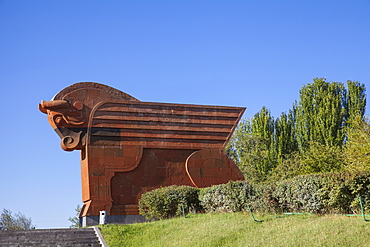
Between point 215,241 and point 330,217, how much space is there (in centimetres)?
312

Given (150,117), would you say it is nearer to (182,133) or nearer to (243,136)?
(182,133)

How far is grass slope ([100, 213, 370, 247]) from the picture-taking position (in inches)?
474

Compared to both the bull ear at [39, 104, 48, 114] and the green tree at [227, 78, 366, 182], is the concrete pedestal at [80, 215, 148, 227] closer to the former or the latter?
the bull ear at [39, 104, 48, 114]

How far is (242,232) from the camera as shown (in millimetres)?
14117

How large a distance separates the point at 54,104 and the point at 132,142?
342 centimetres

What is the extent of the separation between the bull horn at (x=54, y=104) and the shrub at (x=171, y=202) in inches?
193

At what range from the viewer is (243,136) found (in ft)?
117

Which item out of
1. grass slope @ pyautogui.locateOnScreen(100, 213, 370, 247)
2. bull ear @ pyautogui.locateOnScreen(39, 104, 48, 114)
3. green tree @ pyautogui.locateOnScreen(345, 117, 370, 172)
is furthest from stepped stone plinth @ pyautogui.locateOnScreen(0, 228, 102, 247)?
green tree @ pyautogui.locateOnScreen(345, 117, 370, 172)

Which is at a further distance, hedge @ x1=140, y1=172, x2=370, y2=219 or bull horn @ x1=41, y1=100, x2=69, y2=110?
bull horn @ x1=41, y1=100, x2=69, y2=110

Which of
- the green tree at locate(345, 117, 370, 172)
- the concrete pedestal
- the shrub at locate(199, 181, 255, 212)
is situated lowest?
the concrete pedestal

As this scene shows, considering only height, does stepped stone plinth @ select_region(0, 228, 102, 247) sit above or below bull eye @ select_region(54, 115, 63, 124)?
below

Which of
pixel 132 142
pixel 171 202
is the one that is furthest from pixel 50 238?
pixel 132 142

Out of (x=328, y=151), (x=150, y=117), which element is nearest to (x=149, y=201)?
(x=150, y=117)

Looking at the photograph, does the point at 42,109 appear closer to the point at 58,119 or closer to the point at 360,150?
the point at 58,119
